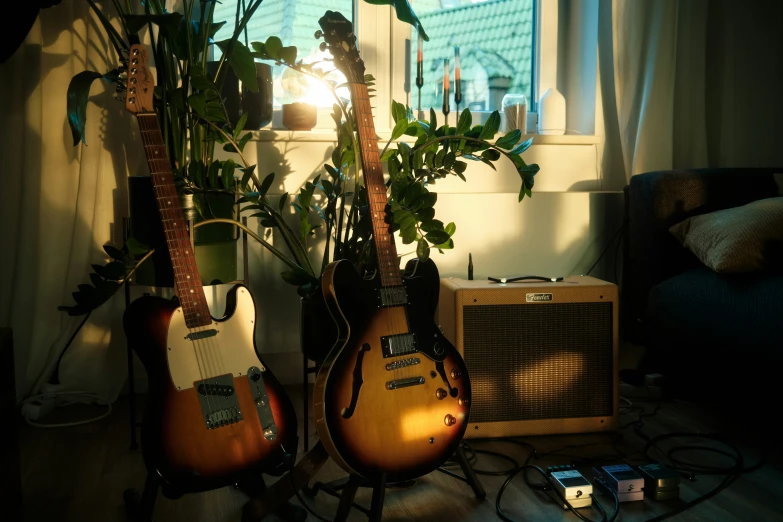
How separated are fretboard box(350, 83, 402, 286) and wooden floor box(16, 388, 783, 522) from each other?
1.57ft

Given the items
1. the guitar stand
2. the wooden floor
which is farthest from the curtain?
the guitar stand

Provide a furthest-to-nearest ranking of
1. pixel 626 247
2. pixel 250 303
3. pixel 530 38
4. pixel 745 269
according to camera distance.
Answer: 1. pixel 530 38
2. pixel 626 247
3. pixel 745 269
4. pixel 250 303

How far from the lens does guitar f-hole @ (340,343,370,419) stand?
1.24 meters

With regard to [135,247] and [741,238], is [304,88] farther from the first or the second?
[741,238]

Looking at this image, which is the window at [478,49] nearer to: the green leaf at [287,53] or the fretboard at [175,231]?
the green leaf at [287,53]

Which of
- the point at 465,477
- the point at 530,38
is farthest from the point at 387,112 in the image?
the point at 465,477

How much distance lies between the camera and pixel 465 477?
153 centimetres

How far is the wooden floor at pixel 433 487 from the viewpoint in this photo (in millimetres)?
1349

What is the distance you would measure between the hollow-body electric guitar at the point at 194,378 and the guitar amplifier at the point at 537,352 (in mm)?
556

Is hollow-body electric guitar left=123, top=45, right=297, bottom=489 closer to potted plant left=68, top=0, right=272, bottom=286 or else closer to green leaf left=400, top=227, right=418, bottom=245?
potted plant left=68, top=0, right=272, bottom=286

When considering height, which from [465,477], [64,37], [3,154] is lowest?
[465,477]

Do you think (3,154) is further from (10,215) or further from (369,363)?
(369,363)

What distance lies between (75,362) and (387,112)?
1.27 m

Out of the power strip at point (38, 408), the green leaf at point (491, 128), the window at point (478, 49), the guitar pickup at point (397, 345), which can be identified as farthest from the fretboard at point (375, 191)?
the power strip at point (38, 408)
